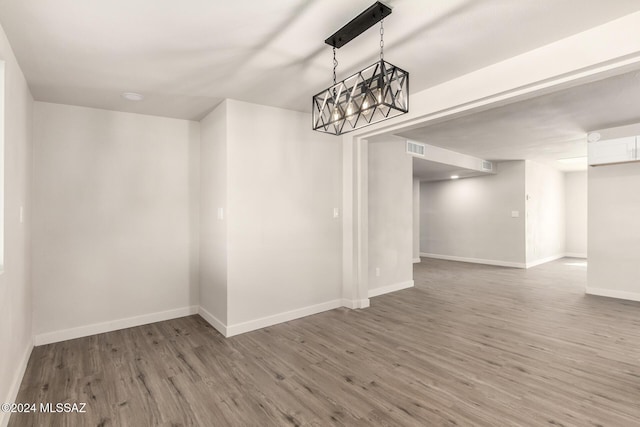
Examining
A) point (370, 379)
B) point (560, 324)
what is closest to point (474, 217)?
point (560, 324)

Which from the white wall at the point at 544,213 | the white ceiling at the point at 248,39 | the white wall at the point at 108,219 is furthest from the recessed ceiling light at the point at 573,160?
the white wall at the point at 108,219

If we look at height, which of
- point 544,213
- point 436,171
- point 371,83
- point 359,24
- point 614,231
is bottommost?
point 614,231

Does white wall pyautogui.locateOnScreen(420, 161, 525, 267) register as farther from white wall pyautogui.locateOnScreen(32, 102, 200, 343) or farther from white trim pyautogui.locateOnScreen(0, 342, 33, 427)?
white trim pyautogui.locateOnScreen(0, 342, 33, 427)

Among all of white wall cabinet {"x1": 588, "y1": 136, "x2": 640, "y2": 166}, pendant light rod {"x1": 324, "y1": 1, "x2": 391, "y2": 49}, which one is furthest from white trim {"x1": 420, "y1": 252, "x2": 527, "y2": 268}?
pendant light rod {"x1": 324, "y1": 1, "x2": 391, "y2": 49}

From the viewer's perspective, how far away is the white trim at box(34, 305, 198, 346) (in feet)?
11.1

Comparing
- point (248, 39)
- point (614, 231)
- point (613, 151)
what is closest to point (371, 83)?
point (248, 39)

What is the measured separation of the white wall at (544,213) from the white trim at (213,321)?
737cm

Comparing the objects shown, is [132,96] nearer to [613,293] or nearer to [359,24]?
[359,24]

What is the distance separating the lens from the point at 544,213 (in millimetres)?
8680

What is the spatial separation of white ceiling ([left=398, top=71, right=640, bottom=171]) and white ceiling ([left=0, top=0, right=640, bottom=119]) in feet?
5.20

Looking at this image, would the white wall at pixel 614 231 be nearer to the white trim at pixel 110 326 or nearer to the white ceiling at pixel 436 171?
the white ceiling at pixel 436 171

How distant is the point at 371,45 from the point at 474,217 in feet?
24.2

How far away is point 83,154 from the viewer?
3.62 meters

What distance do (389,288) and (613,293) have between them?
3.45 m
